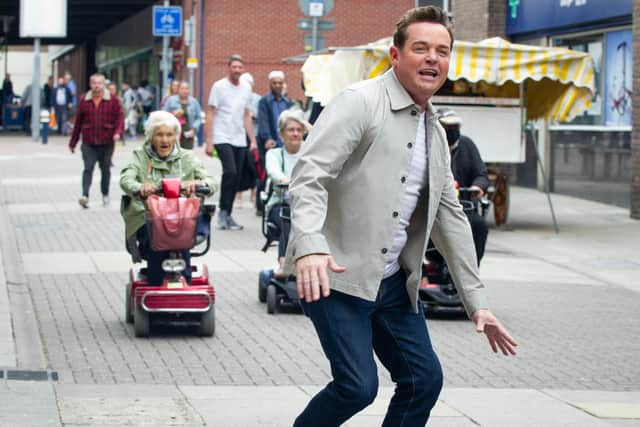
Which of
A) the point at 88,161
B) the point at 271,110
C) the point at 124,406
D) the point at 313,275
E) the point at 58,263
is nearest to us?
the point at 313,275

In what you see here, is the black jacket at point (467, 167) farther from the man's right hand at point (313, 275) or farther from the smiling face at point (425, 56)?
the man's right hand at point (313, 275)

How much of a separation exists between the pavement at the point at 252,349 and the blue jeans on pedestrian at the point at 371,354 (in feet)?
5.90

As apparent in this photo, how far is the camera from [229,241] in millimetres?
14562

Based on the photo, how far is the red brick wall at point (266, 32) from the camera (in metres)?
41.8

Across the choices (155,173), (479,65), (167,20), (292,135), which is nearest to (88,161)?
(479,65)

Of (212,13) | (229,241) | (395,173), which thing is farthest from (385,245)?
(212,13)

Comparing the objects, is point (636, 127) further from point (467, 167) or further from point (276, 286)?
point (276, 286)

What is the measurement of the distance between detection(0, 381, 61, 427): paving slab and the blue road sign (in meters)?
28.1

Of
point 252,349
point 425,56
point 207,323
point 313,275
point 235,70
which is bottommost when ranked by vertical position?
point 252,349

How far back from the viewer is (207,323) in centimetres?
873

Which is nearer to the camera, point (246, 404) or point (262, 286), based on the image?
point (246, 404)

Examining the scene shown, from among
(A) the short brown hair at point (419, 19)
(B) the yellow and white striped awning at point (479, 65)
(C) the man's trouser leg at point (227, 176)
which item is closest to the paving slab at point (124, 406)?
(A) the short brown hair at point (419, 19)

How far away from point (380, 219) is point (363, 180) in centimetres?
14

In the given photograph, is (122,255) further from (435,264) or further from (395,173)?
(395,173)
